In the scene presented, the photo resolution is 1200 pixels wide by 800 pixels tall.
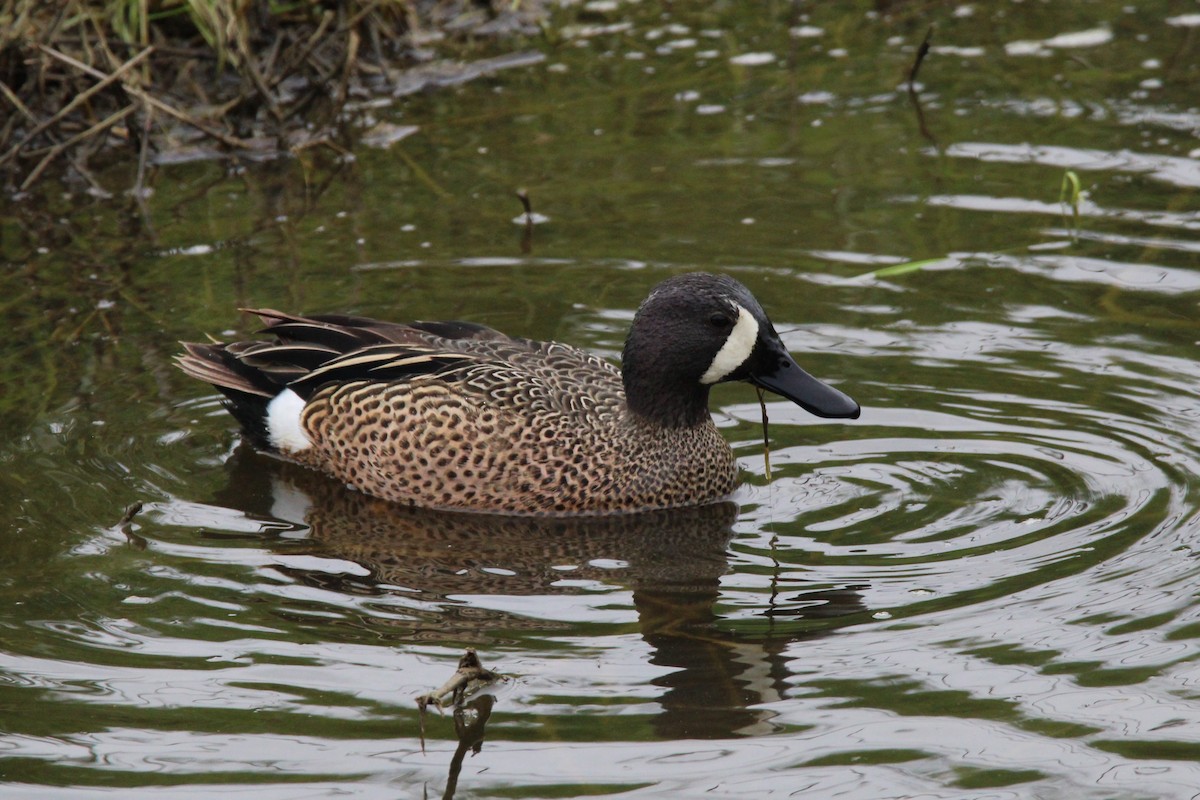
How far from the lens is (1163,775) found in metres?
4.49

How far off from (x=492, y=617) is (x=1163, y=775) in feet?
7.24

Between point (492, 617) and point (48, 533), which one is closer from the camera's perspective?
point (492, 617)

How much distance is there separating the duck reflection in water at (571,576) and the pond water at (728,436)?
0.02 metres

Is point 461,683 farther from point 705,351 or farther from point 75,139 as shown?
point 75,139

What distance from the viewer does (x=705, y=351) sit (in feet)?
21.8

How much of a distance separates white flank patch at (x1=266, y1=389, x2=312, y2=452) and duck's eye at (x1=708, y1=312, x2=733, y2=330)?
185 centimetres

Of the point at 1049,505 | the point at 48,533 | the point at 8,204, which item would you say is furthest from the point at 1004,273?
the point at 8,204

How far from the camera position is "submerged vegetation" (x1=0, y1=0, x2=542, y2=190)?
976 cm

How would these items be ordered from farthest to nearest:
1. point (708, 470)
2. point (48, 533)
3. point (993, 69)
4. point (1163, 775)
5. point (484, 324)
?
point (993, 69) → point (484, 324) → point (708, 470) → point (48, 533) → point (1163, 775)

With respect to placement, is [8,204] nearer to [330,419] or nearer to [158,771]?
[330,419]

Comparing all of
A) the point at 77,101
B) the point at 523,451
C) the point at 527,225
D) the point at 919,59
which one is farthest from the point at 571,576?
the point at 919,59

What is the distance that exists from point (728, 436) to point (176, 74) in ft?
17.7

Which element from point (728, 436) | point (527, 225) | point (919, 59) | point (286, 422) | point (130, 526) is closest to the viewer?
point (130, 526)

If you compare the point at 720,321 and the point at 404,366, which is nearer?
the point at 720,321
